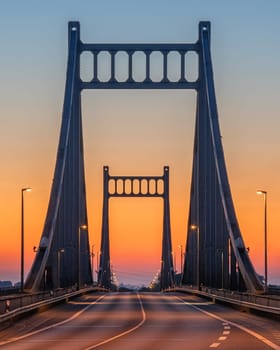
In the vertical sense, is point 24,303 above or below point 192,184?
below

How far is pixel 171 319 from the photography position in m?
46.7

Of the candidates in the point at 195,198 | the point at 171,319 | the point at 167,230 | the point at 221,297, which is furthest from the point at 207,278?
the point at 167,230

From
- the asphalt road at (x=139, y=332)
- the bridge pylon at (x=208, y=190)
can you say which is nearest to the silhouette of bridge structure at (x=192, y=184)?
the bridge pylon at (x=208, y=190)

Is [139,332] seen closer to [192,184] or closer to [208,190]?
[208,190]

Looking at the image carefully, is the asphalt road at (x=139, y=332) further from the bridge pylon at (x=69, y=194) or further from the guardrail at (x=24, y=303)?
the bridge pylon at (x=69, y=194)

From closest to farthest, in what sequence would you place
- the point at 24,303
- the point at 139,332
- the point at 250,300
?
the point at 139,332
the point at 24,303
the point at 250,300

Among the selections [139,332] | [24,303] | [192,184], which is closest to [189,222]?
[192,184]

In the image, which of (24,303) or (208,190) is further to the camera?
(208,190)

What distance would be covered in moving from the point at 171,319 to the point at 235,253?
20.4m

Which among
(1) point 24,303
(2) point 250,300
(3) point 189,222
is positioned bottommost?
(1) point 24,303

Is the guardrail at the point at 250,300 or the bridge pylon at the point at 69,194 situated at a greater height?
the bridge pylon at the point at 69,194

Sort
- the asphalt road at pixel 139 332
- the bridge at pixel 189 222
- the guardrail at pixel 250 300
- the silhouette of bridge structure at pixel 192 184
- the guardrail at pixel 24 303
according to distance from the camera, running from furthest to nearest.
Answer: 1. the silhouette of bridge structure at pixel 192 184
2. the bridge at pixel 189 222
3. the guardrail at pixel 250 300
4. the guardrail at pixel 24 303
5. the asphalt road at pixel 139 332

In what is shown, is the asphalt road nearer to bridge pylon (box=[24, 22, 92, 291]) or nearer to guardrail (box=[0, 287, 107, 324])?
guardrail (box=[0, 287, 107, 324])

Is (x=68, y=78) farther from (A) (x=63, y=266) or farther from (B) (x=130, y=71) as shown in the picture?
(A) (x=63, y=266)
